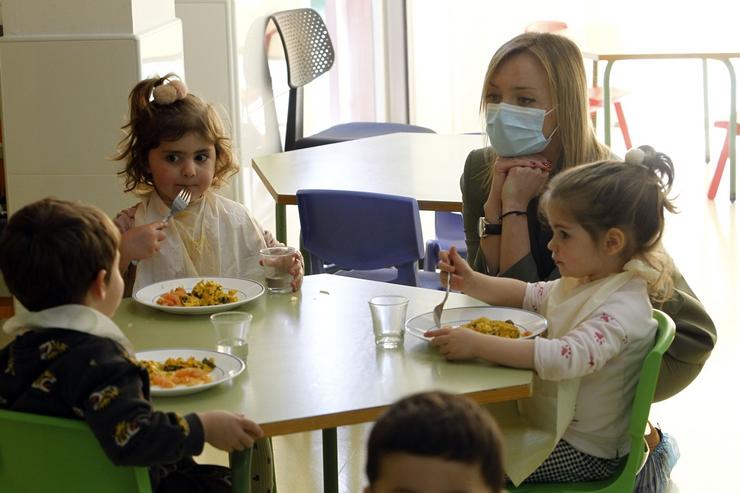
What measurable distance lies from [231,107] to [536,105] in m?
2.98

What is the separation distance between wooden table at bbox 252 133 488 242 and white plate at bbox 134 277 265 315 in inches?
42.5

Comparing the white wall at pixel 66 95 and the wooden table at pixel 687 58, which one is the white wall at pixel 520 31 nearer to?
the wooden table at pixel 687 58

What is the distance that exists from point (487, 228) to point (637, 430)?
2.86ft

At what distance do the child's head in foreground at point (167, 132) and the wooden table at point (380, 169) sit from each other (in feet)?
2.59

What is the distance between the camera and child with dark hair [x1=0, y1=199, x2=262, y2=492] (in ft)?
5.36

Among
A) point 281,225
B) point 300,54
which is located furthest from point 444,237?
point 300,54

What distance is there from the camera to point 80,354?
1.68m

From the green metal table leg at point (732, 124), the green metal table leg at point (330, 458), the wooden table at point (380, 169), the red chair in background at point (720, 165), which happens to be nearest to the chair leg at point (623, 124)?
the red chair in background at point (720, 165)

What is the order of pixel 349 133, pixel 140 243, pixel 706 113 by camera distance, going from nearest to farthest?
pixel 140 243 → pixel 349 133 → pixel 706 113

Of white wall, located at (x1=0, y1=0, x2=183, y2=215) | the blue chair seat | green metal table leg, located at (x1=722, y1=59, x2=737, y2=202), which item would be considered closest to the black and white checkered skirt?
white wall, located at (x1=0, y1=0, x2=183, y2=215)

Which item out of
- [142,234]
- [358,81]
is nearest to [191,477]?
[142,234]

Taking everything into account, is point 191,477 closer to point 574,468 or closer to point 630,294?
→ point 574,468

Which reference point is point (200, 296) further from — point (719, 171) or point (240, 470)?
point (719, 171)

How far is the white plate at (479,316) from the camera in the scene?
2.14 meters
